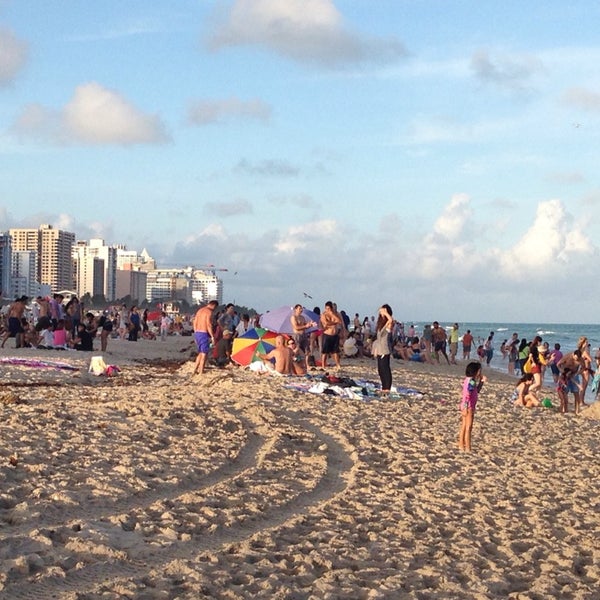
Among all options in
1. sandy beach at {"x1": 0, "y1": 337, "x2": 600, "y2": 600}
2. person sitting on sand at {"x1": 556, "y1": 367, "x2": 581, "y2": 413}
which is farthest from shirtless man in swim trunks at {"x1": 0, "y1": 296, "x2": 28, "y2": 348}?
person sitting on sand at {"x1": 556, "y1": 367, "x2": 581, "y2": 413}

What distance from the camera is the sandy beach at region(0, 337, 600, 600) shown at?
5105 millimetres

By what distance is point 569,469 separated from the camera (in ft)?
31.2

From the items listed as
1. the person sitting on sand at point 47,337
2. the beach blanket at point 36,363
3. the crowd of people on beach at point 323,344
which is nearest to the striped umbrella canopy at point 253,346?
the crowd of people on beach at point 323,344

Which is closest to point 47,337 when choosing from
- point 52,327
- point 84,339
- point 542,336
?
point 52,327

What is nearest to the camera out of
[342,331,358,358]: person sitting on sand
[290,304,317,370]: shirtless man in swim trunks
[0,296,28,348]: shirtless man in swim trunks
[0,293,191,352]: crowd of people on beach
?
[290,304,317,370]: shirtless man in swim trunks

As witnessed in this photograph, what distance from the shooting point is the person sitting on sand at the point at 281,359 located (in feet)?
53.4

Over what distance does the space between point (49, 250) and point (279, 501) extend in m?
170

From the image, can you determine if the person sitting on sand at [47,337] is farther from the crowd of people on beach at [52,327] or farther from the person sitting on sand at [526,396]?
the person sitting on sand at [526,396]

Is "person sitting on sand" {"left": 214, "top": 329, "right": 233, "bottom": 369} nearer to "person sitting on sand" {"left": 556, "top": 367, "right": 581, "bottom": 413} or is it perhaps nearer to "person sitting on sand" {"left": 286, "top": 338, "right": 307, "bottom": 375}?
"person sitting on sand" {"left": 286, "top": 338, "right": 307, "bottom": 375}

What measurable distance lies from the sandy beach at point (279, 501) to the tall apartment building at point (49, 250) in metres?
162

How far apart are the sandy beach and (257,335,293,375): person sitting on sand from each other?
11.6 ft

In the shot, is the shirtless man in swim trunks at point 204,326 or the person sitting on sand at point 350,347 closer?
the shirtless man in swim trunks at point 204,326

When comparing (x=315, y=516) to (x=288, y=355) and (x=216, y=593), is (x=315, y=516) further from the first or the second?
(x=288, y=355)

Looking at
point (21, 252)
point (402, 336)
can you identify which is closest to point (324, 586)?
point (402, 336)
